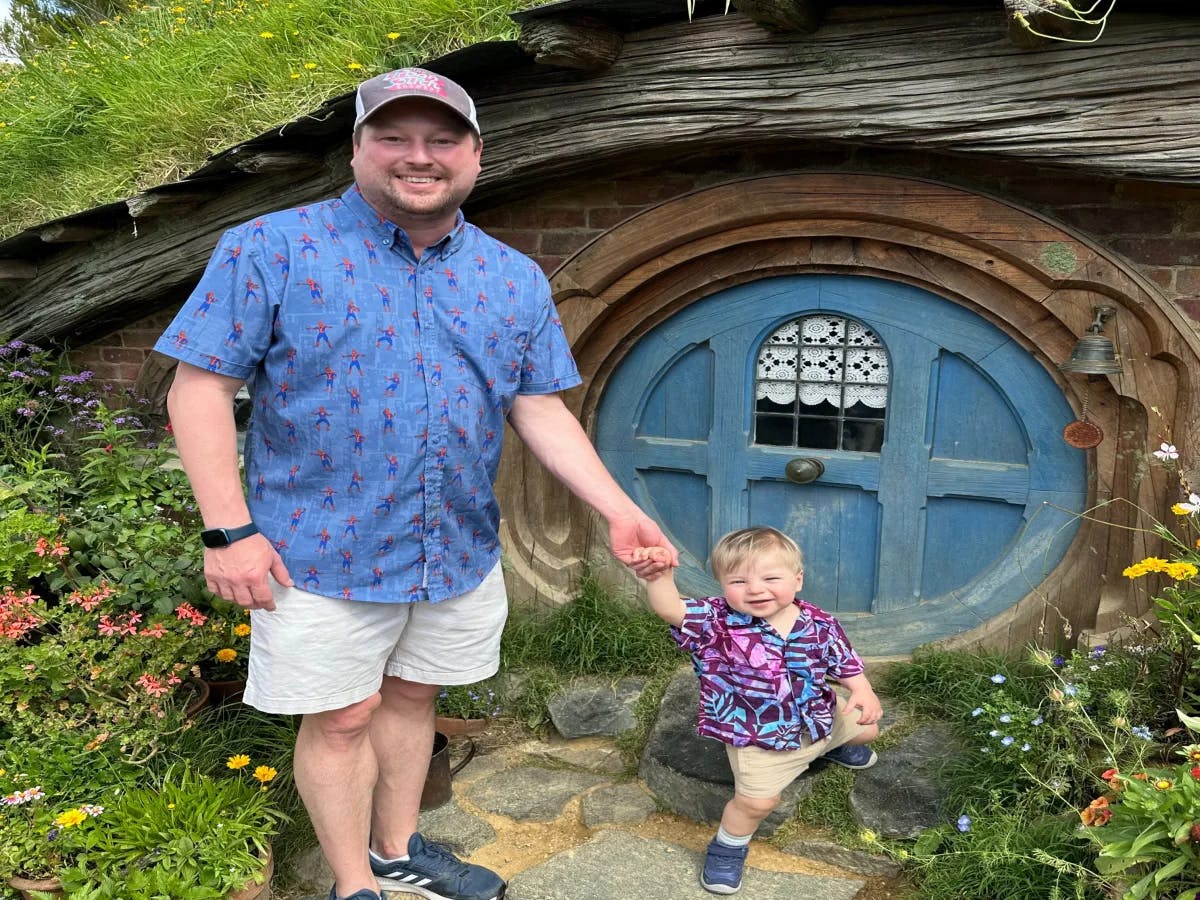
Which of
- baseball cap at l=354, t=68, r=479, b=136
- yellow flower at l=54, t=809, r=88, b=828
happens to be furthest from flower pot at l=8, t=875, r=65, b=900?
baseball cap at l=354, t=68, r=479, b=136

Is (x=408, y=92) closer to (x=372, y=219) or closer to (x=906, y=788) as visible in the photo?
(x=372, y=219)

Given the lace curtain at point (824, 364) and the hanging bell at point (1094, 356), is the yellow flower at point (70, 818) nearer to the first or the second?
the lace curtain at point (824, 364)

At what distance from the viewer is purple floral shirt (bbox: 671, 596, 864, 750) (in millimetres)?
2732

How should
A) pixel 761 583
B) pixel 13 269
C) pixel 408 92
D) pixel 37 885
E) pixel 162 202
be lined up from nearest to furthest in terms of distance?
pixel 408 92, pixel 37 885, pixel 761 583, pixel 162 202, pixel 13 269

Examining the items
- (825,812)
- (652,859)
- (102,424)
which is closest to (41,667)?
(102,424)

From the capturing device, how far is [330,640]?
2.24 metres

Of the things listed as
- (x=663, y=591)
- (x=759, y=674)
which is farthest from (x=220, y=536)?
(x=759, y=674)

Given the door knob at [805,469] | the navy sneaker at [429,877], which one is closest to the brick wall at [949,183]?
the door knob at [805,469]

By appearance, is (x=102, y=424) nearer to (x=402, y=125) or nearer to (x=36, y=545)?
(x=36, y=545)

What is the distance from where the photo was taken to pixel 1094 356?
2979 millimetres

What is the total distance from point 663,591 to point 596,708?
1.32 metres

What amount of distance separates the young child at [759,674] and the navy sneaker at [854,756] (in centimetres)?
39

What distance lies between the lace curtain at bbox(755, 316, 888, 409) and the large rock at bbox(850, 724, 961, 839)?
4.05 feet

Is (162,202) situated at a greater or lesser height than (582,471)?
greater
